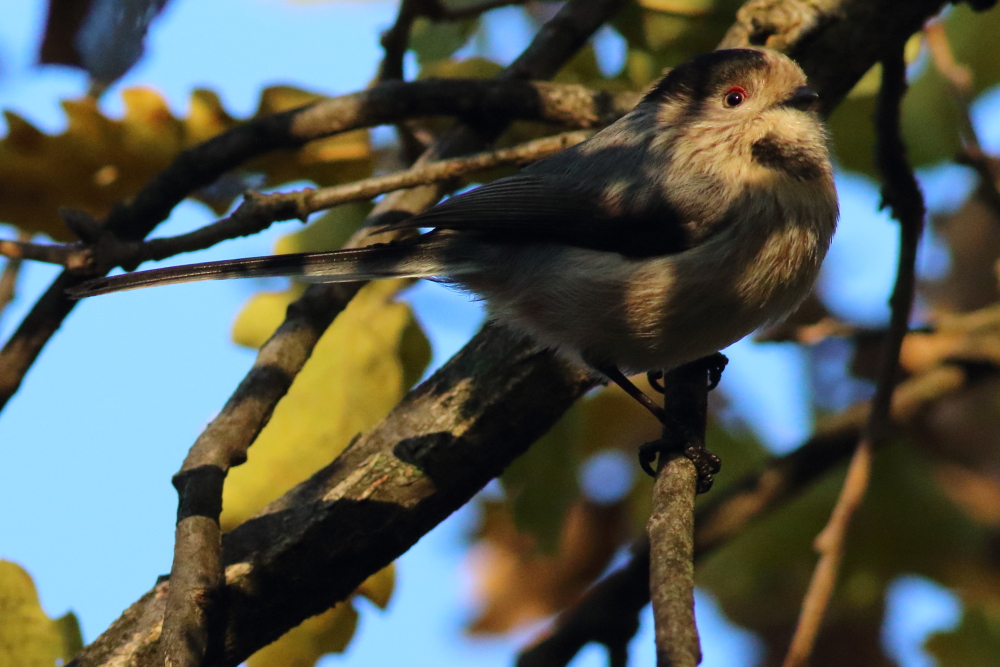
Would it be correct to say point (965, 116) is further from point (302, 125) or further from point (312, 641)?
point (312, 641)

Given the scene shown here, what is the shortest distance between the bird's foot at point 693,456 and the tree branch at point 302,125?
111 cm

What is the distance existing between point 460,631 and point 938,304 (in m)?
2.90

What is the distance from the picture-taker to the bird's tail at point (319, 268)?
8.05ft

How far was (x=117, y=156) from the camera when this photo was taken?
3.35 meters

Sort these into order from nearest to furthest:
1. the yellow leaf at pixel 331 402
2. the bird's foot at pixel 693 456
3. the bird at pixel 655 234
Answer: the bird's foot at pixel 693 456, the bird at pixel 655 234, the yellow leaf at pixel 331 402

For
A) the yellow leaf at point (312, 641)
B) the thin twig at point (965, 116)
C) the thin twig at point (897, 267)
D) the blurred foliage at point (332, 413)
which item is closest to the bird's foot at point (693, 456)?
the thin twig at point (897, 267)

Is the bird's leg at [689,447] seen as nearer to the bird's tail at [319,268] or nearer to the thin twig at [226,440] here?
the bird's tail at [319,268]

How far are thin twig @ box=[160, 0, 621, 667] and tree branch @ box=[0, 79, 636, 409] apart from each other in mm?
143

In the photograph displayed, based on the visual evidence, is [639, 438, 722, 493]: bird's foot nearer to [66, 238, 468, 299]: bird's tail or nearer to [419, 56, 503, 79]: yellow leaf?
[66, 238, 468, 299]: bird's tail

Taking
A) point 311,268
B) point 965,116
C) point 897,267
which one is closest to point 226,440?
point 311,268

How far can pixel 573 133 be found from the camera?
3.21 meters

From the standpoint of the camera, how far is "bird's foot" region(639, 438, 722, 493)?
242 centimetres

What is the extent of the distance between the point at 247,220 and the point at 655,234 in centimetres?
110

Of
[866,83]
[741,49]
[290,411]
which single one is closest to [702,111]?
[741,49]
